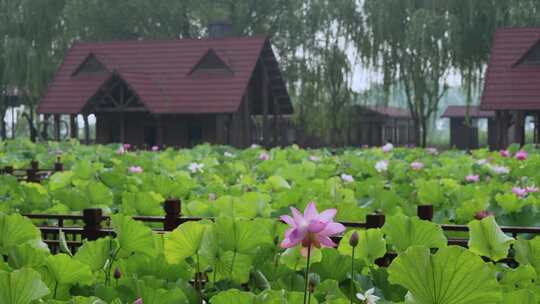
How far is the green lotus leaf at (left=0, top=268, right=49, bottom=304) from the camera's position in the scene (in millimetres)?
1540

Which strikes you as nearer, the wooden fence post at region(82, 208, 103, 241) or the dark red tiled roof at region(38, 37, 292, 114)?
the wooden fence post at region(82, 208, 103, 241)

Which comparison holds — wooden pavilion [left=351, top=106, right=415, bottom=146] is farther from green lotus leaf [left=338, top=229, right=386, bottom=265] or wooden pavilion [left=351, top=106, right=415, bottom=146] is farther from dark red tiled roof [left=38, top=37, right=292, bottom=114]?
green lotus leaf [left=338, top=229, right=386, bottom=265]

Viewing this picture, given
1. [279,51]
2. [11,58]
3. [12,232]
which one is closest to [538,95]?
[279,51]

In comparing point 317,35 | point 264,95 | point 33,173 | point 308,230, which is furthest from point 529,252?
point 317,35

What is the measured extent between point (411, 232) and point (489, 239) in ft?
0.64

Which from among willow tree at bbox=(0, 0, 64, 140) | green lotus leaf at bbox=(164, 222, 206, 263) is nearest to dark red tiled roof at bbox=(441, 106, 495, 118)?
willow tree at bbox=(0, 0, 64, 140)

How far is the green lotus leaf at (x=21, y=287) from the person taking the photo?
60.6 inches

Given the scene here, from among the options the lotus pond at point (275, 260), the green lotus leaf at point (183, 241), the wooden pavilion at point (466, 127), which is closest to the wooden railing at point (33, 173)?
the lotus pond at point (275, 260)

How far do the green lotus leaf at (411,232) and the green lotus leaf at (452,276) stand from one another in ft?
2.30

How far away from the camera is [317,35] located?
2945 cm

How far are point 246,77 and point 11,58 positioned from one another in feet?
33.1

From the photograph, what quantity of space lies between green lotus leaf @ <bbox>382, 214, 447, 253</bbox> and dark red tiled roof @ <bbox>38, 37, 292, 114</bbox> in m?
21.2

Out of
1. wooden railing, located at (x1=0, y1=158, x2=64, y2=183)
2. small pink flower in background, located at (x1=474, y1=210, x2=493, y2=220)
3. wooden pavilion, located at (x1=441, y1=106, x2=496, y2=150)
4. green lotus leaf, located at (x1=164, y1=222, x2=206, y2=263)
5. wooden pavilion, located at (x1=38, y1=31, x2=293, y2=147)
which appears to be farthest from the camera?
wooden pavilion, located at (x1=441, y1=106, x2=496, y2=150)

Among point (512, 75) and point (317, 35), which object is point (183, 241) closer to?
point (512, 75)
